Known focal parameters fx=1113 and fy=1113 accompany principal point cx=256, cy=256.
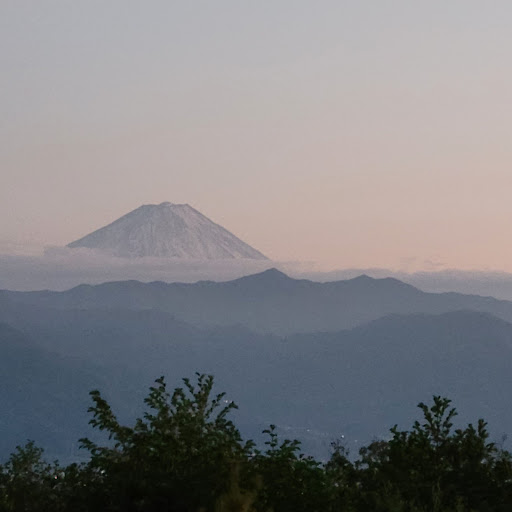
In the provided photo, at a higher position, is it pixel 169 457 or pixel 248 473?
pixel 169 457

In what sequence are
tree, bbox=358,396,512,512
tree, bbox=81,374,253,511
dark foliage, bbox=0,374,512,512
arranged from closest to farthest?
tree, bbox=81,374,253,511, dark foliage, bbox=0,374,512,512, tree, bbox=358,396,512,512

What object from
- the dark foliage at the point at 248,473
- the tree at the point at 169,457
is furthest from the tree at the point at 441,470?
the tree at the point at 169,457

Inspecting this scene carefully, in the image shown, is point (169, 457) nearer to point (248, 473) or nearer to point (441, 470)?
point (248, 473)

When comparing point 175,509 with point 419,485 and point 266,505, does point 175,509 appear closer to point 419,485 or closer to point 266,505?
point 266,505

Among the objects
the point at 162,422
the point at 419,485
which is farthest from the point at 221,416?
the point at 419,485

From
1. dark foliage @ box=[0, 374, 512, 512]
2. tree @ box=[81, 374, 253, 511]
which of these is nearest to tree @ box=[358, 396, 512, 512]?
dark foliage @ box=[0, 374, 512, 512]

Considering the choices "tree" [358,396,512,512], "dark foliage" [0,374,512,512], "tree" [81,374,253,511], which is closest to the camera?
"tree" [81,374,253,511]

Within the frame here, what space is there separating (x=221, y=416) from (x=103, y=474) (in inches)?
131

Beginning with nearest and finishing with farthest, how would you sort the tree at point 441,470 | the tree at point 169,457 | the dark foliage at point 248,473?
the tree at point 169,457
the dark foliage at point 248,473
the tree at point 441,470

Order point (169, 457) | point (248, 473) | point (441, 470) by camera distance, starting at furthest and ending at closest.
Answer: point (441, 470) < point (169, 457) < point (248, 473)

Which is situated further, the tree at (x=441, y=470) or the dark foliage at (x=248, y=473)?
the tree at (x=441, y=470)

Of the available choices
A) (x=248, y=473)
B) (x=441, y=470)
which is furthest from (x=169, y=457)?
(x=441, y=470)

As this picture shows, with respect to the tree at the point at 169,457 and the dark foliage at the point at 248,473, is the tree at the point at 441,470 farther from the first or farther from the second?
the tree at the point at 169,457

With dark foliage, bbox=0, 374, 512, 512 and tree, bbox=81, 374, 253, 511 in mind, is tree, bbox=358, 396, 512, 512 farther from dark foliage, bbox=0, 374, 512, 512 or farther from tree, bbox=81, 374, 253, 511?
tree, bbox=81, 374, 253, 511
